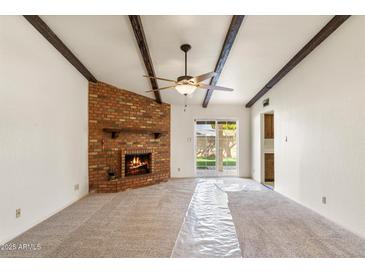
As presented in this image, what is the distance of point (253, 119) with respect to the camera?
588cm

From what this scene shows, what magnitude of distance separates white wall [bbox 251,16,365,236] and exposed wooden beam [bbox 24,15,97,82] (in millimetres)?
4105

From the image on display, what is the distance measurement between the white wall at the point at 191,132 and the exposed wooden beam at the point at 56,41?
2936 mm

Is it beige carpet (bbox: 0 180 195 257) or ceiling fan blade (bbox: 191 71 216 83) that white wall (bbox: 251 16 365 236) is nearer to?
ceiling fan blade (bbox: 191 71 216 83)

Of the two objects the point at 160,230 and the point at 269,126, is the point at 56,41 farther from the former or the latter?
the point at 269,126

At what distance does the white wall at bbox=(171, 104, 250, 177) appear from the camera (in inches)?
241

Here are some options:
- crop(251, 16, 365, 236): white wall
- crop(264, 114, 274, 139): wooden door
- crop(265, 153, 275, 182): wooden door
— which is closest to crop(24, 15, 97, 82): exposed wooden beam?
crop(251, 16, 365, 236): white wall

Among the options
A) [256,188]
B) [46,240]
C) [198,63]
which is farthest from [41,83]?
[256,188]

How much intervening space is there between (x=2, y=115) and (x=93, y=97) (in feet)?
7.77

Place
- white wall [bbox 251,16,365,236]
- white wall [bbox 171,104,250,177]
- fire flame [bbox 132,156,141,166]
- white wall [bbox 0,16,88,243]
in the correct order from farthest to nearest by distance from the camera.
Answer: white wall [bbox 171,104,250,177]
fire flame [bbox 132,156,141,166]
white wall [bbox 251,16,365,236]
white wall [bbox 0,16,88,243]

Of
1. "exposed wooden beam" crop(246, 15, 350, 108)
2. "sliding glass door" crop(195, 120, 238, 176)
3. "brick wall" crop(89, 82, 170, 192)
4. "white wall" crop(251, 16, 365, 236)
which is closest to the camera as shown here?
"white wall" crop(251, 16, 365, 236)

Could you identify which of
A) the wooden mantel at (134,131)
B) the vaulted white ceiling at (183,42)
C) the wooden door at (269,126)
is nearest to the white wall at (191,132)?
the wooden mantel at (134,131)
